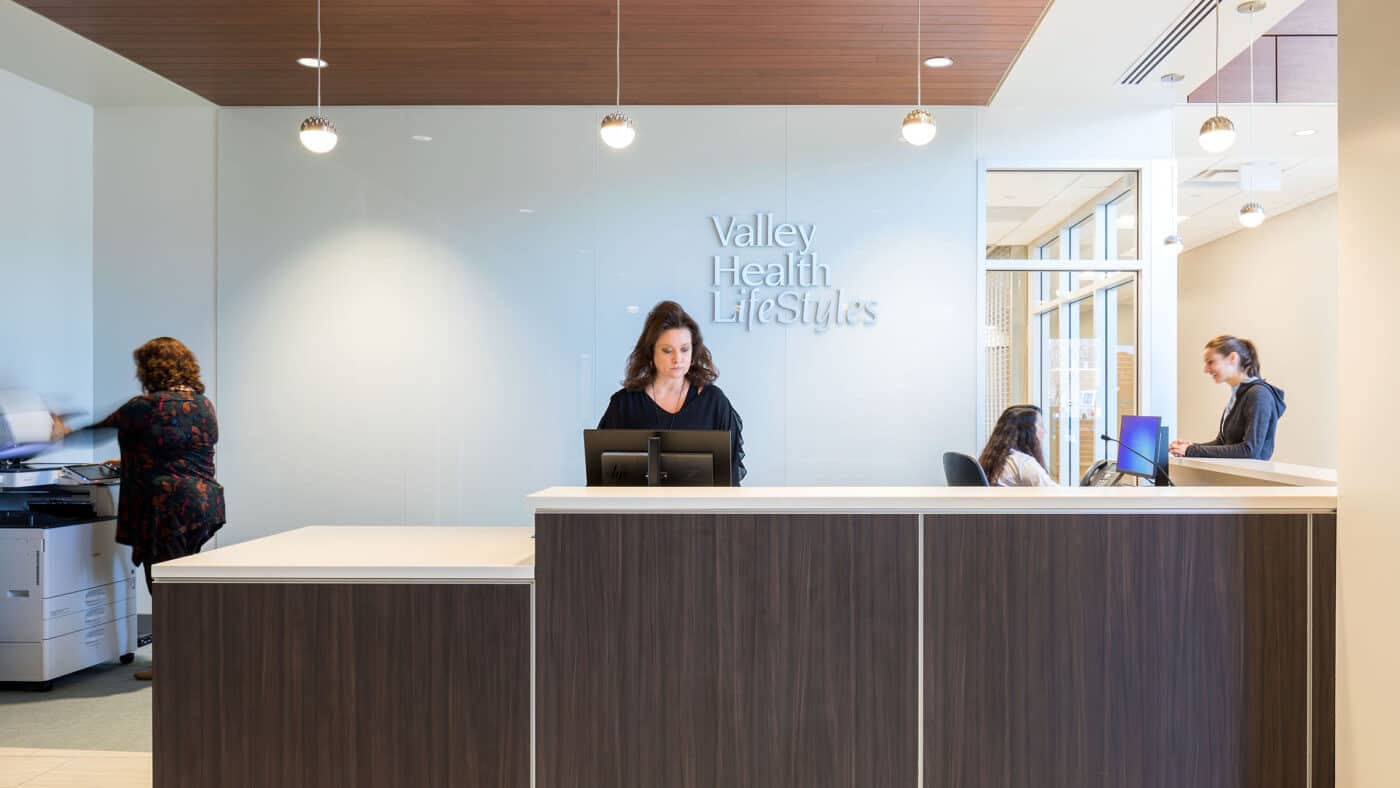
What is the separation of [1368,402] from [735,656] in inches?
72.1

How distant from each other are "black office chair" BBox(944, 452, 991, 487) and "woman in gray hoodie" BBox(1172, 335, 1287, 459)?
178 cm

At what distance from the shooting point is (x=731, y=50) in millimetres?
5074

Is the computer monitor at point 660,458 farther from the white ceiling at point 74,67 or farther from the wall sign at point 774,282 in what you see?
the white ceiling at point 74,67

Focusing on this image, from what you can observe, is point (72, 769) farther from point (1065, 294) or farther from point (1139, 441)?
point (1065, 294)

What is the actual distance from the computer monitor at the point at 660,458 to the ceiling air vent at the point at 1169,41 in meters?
3.34

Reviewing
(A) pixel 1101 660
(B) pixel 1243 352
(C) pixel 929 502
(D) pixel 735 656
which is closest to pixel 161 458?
(D) pixel 735 656

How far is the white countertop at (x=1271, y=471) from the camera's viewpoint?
11.6 ft

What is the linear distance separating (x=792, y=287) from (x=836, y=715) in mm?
3635

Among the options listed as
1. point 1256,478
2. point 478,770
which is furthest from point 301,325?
point 1256,478

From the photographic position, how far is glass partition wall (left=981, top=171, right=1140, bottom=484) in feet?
19.7

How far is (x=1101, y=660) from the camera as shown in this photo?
8.91 ft

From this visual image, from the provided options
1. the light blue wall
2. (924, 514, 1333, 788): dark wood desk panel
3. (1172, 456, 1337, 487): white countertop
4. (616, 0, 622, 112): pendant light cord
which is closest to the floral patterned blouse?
the light blue wall

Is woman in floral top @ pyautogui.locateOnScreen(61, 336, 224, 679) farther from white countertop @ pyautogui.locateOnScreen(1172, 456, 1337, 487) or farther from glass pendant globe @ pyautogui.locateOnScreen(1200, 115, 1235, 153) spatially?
glass pendant globe @ pyautogui.locateOnScreen(1200, 115, 1235, 153)

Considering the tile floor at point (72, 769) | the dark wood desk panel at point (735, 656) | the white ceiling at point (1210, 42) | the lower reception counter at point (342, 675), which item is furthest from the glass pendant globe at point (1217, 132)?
the tile floor at point (72, 769)
